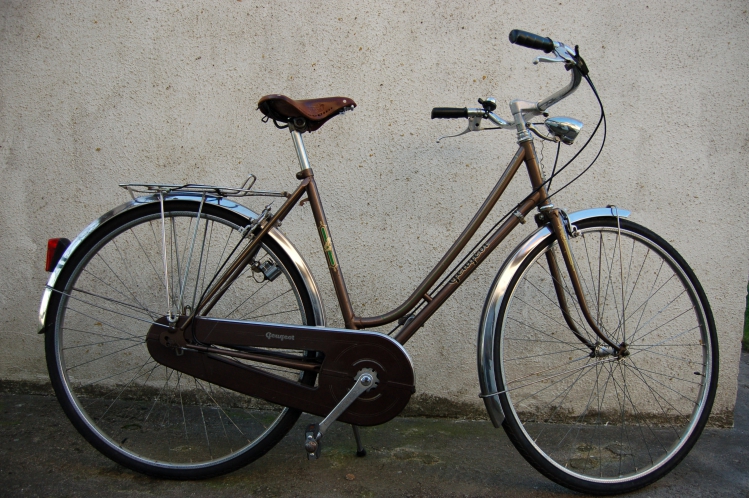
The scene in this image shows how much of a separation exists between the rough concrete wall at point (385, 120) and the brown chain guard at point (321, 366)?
71cm

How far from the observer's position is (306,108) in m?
1.92

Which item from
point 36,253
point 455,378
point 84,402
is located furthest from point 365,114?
point 84,402

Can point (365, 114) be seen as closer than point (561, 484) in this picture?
No

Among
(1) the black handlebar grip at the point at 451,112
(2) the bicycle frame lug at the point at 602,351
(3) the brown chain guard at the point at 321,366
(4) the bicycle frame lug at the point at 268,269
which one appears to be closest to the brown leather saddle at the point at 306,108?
(1) the black handlebar grip at the point at 451,112

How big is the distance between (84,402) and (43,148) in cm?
128

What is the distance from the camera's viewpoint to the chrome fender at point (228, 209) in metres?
1.98

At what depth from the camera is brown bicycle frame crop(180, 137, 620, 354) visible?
1.97 meters

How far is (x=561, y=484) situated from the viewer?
193cm

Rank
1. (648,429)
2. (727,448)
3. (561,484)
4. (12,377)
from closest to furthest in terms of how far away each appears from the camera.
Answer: (561,484)
(727,448)
(648,429)
(12,377)

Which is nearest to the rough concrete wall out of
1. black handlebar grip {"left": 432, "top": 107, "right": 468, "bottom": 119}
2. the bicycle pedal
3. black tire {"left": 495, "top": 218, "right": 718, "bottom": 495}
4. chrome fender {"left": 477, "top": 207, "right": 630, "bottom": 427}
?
black tire {"left": 495, "top": 218, "right": 718, "bottom": 495}

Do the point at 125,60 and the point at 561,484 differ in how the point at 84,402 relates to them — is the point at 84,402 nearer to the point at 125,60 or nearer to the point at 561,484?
the point at 125,60

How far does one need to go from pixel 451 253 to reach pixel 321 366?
2.07 feet

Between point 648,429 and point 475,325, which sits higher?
point 475,325

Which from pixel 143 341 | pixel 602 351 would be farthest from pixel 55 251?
pixel 602 351
